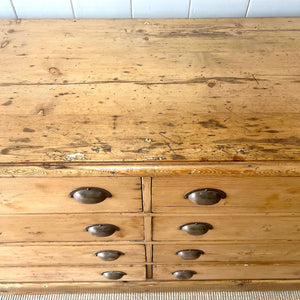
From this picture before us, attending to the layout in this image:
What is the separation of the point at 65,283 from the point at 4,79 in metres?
0.80

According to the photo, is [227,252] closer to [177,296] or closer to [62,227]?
[177,296]

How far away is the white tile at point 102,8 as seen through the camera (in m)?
1.05

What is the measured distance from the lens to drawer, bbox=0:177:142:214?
2.37ft

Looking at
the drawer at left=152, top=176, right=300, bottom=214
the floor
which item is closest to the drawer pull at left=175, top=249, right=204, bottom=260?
the drawer at left=152, top=176, right=300, bottom=214

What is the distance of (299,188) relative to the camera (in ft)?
2.46

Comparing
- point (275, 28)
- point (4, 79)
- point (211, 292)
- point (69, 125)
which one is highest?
point (275, 28)

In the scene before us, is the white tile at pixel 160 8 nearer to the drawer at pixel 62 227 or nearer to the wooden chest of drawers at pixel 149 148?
the wooden chest of drawers at pixel 149 148

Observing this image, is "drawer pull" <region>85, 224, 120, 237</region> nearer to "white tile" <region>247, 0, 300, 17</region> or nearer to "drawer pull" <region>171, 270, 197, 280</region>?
"drawer pull" <region>171, 270, 197, 280</region>

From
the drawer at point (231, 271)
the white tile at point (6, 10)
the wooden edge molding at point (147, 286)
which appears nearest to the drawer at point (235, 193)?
the drawer at point (231, 271)

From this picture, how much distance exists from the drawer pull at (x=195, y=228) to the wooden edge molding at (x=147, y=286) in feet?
1.44

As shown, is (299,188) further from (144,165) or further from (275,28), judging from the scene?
(275,28)

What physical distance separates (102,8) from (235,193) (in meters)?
0.77

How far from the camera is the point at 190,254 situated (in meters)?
0.99

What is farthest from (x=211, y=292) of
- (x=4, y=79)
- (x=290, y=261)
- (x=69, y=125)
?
(x=4, y=79)
